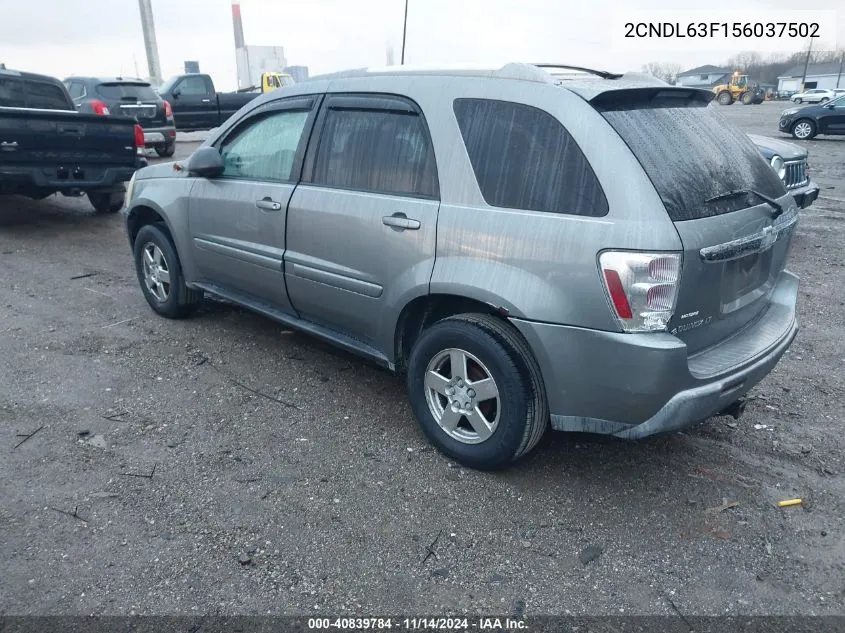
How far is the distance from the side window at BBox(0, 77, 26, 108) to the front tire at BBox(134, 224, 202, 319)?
5.11 meters

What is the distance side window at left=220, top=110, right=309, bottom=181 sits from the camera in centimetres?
413

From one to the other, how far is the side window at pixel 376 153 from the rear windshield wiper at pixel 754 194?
1.27 meters

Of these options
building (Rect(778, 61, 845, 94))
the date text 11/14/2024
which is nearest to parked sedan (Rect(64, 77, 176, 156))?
the date text 11/14/2024

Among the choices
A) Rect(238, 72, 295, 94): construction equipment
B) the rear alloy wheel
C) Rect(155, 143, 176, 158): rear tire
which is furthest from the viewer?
Rect(238, 72, 295, 94): construction equipment

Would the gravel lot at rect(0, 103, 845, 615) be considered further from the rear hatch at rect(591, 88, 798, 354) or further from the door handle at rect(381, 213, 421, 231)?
the door handle at rect(381, 213, 421, 231)

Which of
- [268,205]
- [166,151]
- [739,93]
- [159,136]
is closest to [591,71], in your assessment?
[268,205]

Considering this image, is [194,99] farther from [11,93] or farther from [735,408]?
[735,408]

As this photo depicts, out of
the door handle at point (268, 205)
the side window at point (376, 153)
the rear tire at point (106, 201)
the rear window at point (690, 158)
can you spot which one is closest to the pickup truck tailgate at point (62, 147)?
the rear tire at point (106, 201)

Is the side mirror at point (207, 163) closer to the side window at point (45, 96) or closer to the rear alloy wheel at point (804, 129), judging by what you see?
the side window at point (45, 96)

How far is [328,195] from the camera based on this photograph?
12.5 feet

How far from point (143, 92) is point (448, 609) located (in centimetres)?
1426

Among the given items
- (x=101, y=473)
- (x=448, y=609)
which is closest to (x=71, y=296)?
(x=101, y=473)

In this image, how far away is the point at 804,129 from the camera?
68.3ft

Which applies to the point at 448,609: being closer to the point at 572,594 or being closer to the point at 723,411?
the point at 572,594
